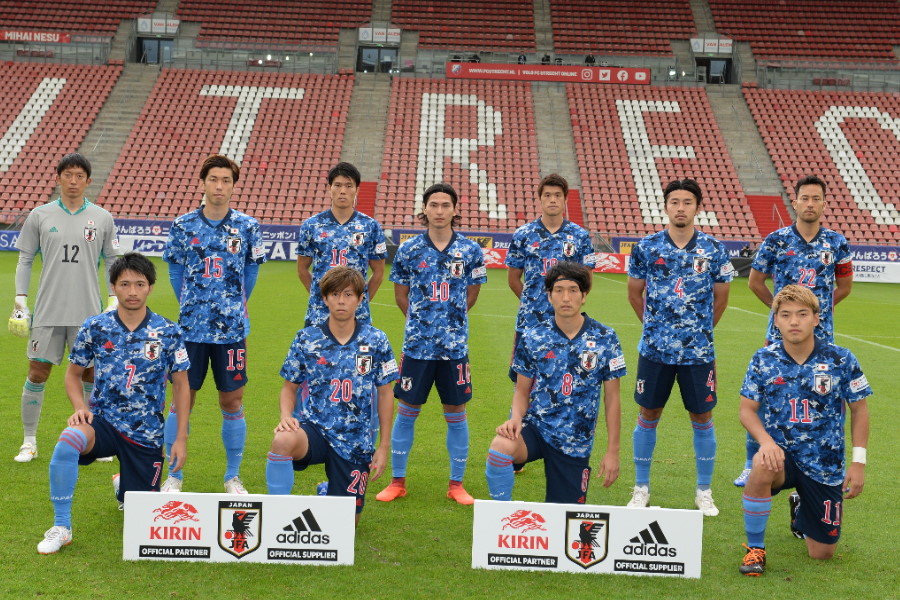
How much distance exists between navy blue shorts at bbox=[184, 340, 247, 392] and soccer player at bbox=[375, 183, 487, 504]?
44.3 inches

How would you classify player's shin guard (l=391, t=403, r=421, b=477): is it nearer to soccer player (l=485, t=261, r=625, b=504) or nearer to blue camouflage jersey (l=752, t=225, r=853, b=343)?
soccer player (l=485, t=261, r=625, b=504)

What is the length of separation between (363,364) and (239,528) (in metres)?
1.13

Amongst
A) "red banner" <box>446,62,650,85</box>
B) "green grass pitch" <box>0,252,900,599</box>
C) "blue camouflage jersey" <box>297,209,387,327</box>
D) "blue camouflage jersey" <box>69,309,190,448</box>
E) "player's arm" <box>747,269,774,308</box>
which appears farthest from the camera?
"red banner" <box>446,62,650,85</box>

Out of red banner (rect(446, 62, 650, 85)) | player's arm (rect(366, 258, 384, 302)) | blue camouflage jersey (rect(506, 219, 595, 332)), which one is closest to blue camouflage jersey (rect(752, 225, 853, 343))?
blue camouflage jersey (rect(506, 219, 595, 332))

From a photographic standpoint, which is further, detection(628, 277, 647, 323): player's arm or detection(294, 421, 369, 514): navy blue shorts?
detection(628, 277, 647, 323): player's arm

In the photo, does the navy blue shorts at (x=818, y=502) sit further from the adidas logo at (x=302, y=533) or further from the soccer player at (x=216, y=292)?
the soccer player at (x=216, y=292)

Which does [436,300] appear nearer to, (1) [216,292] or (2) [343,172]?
(2) [343,172]

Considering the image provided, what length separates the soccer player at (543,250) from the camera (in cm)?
660

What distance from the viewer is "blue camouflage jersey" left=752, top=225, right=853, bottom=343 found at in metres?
6.40

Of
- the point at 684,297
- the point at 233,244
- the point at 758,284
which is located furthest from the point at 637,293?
the point at 233,244

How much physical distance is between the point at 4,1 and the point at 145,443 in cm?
3927

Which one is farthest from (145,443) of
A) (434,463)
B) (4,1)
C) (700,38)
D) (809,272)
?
(4,1)

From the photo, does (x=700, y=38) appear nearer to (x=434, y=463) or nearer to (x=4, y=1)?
(x=4, y=1)

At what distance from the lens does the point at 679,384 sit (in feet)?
19.9
